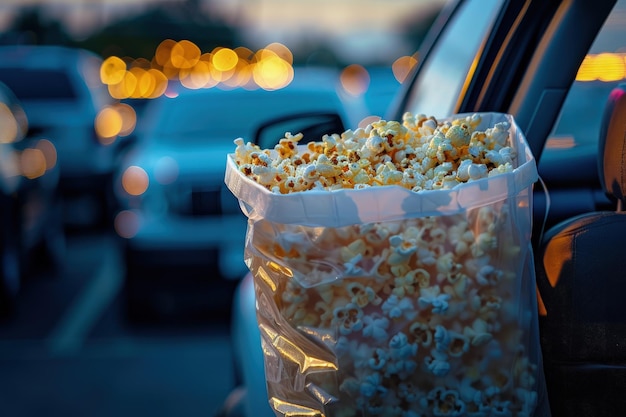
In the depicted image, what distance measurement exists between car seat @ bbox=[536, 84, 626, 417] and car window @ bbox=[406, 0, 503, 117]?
1077 mm

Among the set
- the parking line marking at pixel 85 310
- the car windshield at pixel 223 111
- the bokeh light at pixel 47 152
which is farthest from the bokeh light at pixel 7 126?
the parking line marking at pixel 85 310

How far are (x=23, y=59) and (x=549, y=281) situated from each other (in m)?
12.1

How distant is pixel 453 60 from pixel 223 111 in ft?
16.7

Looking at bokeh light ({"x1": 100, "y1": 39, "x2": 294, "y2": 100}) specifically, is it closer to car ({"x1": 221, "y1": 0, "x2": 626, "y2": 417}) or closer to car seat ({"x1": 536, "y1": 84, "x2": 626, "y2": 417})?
car ({"x1": 221, "y1": 0, "x2": 626, "y2": 417})

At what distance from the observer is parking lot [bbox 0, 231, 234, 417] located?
5961 mm

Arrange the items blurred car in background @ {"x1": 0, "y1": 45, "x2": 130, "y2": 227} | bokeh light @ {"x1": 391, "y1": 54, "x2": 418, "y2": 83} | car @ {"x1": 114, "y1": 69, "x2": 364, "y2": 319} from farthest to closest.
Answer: bokeh light @ {"x1": 391, "y1": 54, "x2": 418, "y2": 83} → blurred car in background @ {"x1": 0, "y1": 45, "x2": 130, "y2": 227} → car @ {"x1": 114, "y1": 69, "x2": 364, "y2": 319}

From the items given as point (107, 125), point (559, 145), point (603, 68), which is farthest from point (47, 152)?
point (603, 68)

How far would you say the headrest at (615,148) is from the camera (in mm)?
2354

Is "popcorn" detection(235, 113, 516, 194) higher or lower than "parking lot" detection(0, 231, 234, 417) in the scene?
higher

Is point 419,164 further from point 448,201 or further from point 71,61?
point 71,61

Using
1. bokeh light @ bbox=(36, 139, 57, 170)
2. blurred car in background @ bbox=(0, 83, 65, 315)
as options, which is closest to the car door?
blurred car in background @ bbox=(0, 83, 65, 315)

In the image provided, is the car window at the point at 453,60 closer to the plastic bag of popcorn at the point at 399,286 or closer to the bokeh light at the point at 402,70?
the plastic bag of popcorn at the point at 399,286

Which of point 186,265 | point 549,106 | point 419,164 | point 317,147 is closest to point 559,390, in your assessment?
point 419,164

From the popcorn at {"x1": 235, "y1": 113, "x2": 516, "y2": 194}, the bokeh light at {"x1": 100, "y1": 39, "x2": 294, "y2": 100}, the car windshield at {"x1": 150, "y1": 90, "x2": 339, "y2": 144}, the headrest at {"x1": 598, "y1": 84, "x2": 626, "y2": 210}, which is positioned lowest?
the bokeh light at {"x1": 100, "y1": 39, "x2": 294, "y2": 100}
